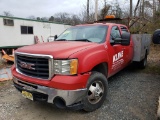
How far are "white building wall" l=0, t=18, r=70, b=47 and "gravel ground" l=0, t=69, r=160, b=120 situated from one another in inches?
318

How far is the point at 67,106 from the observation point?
9.49 ft

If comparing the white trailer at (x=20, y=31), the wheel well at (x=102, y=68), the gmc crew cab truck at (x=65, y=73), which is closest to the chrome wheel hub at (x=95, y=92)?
the gmc crew cab truck at (x=65, y=73)

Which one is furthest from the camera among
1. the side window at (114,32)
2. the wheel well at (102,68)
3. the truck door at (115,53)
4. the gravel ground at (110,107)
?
the side window at (114,32)

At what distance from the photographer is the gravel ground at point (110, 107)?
3.34 meters

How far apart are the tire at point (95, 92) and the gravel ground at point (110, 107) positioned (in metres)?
0.16

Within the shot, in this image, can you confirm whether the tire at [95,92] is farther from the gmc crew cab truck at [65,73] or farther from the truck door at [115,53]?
the truck door at [115,53]

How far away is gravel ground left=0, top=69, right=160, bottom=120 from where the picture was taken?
3336mm

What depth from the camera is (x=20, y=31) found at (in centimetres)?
1327

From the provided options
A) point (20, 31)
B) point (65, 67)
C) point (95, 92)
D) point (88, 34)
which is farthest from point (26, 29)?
point (65, 67)

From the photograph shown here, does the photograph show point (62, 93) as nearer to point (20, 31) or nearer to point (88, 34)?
point (88, 34)

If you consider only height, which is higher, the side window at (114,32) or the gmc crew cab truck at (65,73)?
the side window at (114,32)

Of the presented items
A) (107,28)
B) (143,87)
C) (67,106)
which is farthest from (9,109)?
(143,87)

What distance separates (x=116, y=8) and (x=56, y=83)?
68.0 feet

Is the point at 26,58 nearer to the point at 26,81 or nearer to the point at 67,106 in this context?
A: the point at 26,81
